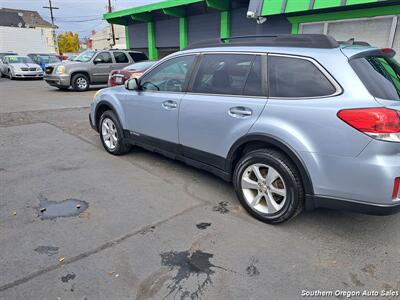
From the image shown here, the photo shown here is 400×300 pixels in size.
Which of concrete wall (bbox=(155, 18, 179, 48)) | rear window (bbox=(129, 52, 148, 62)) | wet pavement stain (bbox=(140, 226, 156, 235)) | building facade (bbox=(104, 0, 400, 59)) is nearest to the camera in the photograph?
wet pavement stain (bbox=(140, 226, 156, 235))

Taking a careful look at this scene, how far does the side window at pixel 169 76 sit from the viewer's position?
3.98 meters

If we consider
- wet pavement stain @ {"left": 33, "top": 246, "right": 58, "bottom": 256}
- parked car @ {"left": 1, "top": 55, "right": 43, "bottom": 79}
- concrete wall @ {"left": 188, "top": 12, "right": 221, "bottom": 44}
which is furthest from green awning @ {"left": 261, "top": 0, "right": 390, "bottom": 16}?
parked car @ {"left": 1, "top": 55, "right": 43, "bottom": 79}

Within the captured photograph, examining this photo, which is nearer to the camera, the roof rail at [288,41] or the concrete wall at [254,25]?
the roof rail at [288,41]

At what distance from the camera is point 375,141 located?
2.41 metres

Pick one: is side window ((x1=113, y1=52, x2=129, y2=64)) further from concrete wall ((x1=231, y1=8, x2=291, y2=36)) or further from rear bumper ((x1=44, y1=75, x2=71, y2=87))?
concrete wall ((x1=231, y1=8, x2=291, y2=36))

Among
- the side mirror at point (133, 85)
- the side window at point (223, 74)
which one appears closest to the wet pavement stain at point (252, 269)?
the side window at point (223, 74)

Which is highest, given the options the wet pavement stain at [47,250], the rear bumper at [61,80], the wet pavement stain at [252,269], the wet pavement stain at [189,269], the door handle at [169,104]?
the door handle at [169,104]

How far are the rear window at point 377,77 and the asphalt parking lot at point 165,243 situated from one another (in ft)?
4.40

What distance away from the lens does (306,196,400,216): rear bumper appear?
2535mm

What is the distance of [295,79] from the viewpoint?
9.48ft

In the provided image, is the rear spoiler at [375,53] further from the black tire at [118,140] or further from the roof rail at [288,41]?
the black tire at [118,140]

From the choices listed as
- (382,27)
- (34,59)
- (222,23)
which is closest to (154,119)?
(382,27)

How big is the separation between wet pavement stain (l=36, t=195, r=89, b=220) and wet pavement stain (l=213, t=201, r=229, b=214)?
4.80ft

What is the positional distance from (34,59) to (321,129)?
2596 centimetres
